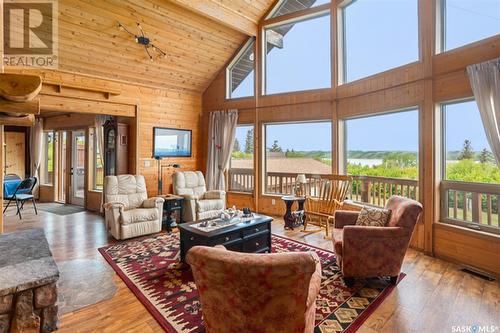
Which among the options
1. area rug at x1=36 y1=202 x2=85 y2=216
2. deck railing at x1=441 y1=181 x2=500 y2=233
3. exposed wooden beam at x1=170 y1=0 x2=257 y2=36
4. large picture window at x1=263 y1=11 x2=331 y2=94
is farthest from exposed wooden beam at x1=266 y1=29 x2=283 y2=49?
area rug at x1=36 y1=202 x2=85 y2=216

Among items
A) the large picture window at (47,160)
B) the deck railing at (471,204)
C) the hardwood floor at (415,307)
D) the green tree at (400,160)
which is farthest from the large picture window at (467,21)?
the large picture window at (47,160)

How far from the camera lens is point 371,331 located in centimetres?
201

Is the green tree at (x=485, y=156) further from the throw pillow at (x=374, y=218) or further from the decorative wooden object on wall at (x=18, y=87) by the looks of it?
the decorative wooden object on wall at (x=18, y=87)

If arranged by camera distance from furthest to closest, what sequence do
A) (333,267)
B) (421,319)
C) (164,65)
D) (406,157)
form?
(164,65) < (406,157) < (333,267) < (421,319)

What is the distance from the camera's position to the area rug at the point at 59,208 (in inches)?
247

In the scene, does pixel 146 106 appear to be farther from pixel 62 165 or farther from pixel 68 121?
pixel 62 165

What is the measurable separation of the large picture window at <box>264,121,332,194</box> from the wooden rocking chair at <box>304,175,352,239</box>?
1.43ft

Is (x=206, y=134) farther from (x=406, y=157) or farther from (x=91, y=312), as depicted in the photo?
(x=91, y=312)

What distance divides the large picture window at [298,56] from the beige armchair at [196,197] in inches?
102

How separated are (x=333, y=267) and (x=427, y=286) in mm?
941

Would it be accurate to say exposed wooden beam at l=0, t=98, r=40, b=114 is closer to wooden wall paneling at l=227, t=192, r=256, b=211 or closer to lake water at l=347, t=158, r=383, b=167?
A: lake water at l=347, t=158, r=383, b=167

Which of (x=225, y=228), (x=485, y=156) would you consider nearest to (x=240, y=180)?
(x=225, y=228)

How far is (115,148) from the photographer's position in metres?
5.65

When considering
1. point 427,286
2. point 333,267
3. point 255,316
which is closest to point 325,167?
point 333,267
